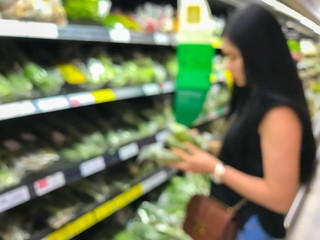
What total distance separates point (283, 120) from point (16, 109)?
1004mm

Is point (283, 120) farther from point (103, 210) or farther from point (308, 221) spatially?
point (308, 221)

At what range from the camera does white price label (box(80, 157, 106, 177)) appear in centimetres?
153

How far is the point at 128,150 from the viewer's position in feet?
6.05

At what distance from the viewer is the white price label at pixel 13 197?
1143 millimetres

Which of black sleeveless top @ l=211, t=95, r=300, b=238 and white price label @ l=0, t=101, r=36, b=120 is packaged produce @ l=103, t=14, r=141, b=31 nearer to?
white price label @ l=0, t=101, r=36, b=120

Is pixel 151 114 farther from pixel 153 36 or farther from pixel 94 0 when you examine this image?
pixel 94 0

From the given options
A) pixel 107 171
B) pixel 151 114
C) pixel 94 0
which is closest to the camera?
pixel 94 0

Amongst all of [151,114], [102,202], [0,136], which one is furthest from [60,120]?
[151,114]

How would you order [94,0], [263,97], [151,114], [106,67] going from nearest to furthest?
[263,97]
[94,0]
[106,67]
[151,114]

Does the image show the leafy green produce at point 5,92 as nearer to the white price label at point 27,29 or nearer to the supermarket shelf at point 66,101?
the supermarket shelf at point 66,101

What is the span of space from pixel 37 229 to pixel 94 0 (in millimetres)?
1154

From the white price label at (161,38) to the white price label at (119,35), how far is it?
27 centimetres

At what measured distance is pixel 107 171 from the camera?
215cm

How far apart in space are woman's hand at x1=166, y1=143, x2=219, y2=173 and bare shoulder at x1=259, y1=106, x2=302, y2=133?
309 millimetres
